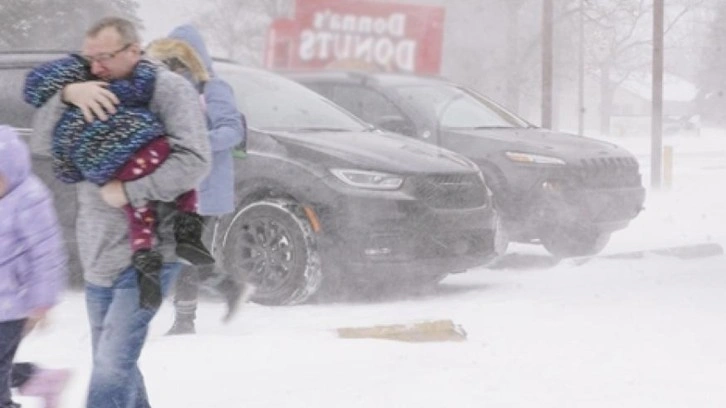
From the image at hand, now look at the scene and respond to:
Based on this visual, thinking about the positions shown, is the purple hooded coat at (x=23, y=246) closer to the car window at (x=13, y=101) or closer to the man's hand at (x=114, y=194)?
the man's hand at (x=114, y=194)

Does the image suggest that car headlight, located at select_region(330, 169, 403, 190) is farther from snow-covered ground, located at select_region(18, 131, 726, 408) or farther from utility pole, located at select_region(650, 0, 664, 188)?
utility pole, located at select_region(650, 0, 664, 188)

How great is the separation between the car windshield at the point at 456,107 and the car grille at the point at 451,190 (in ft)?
6.00

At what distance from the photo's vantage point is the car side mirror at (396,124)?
10.0m

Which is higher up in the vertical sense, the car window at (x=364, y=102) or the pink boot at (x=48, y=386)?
the car window at (x=364, y=102)

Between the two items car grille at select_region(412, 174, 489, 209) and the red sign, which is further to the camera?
the red sign

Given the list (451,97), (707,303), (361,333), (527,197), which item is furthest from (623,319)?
(451,97)

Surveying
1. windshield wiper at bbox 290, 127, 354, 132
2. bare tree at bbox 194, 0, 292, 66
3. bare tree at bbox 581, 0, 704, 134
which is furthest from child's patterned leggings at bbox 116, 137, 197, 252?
bare tree at bbox 581, 0, 704, 134

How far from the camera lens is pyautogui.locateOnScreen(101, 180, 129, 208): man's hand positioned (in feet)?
13.3

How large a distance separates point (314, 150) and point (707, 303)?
275 cm

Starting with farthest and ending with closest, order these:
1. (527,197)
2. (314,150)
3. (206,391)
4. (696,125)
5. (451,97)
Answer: (696,125), (451,97), (527,197), (314,150), (206,391)

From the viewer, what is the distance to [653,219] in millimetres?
15352

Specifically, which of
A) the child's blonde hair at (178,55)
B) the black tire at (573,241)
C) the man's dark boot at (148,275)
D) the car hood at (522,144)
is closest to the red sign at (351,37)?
the car hood at (522,144)

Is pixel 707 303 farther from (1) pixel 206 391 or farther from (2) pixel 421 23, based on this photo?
(2) pixel 421 23

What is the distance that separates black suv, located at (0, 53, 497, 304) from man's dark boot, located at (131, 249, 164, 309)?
3829 mm
